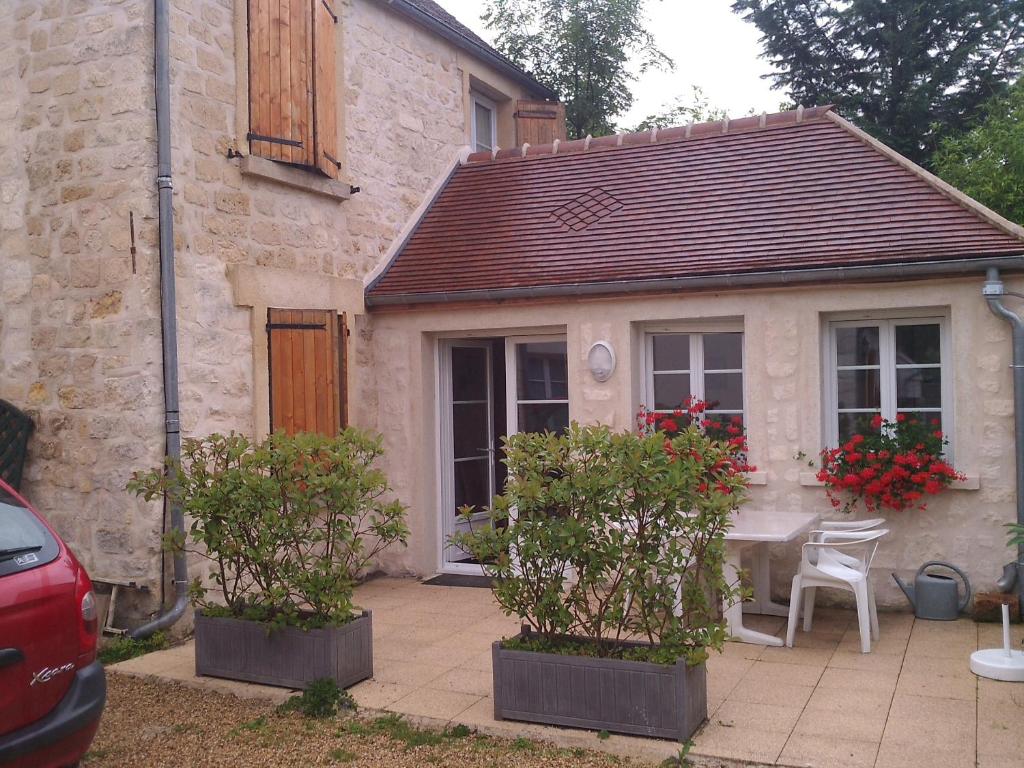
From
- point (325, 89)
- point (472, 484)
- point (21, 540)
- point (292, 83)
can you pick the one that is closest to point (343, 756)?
point (21, 540)

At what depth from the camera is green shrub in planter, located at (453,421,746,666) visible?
457cm

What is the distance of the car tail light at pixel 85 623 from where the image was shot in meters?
3.73

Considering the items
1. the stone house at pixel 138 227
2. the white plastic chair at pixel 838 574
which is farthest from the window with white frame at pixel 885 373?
the stone house at pixel 138 227

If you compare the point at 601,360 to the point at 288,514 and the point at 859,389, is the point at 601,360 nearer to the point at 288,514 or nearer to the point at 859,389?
the point at 859,389

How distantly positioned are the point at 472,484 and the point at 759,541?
11.3 feet

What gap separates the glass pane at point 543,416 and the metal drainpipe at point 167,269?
3.15m

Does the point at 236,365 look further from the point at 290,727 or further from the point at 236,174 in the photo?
the point at 290,727

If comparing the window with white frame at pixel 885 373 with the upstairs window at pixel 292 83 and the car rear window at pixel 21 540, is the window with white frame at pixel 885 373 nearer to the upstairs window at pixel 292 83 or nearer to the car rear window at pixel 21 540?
the upstairs window at pixel 292 83

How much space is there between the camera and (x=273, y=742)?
468cm

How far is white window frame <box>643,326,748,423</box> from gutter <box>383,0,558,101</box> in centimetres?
396

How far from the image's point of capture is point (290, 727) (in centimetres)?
490

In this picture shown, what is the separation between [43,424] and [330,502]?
2.65 metres

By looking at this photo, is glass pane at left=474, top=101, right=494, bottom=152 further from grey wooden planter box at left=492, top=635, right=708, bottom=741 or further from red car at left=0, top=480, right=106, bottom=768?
red car at left=0, top=480, right=106, bottom=768

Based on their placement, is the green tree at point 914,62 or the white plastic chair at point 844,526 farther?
the green tree at point 914,62
